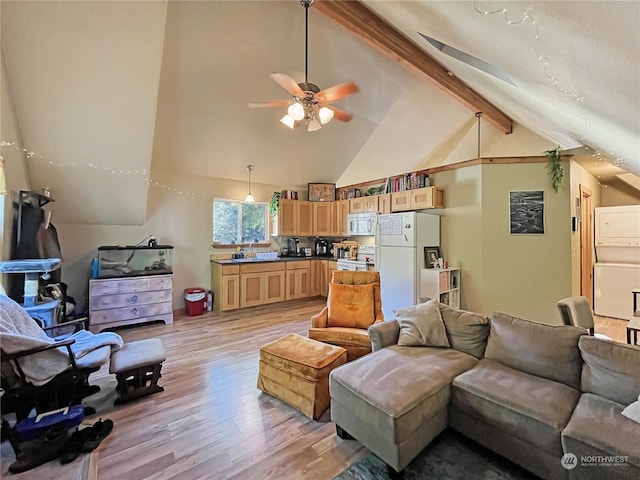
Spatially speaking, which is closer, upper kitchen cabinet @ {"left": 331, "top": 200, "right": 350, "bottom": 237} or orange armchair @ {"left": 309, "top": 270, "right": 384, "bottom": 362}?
orange armchair @ {"left": 309, "top": 270, "right": 384, "bottom": 362}

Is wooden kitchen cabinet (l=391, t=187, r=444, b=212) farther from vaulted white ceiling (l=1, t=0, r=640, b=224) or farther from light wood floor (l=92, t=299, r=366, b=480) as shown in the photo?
light wood floor (l=92, t=299, r=366, b=480)

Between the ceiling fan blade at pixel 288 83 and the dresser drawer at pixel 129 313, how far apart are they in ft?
12.1

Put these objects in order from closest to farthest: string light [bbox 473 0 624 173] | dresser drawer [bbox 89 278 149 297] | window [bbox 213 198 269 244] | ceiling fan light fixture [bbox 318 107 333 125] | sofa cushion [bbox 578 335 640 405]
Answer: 1. string light [bbox 473 0 624 173]
2. sofa cushion [bbox 578 335 640 405]
3. ceiling fan light fixture [bbox 318 107 333 125]
4. dresser drawer [bbox 89 278 149 297]
5. window [bbox 213 198 269 244]

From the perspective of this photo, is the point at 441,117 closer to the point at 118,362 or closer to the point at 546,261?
the point at 546,261

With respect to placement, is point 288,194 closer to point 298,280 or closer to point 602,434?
point 298,280

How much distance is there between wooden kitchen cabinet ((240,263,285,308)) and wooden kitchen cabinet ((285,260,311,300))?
14 cm

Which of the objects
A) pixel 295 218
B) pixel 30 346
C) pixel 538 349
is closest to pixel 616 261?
pixel 538 349

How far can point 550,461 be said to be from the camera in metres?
1.46

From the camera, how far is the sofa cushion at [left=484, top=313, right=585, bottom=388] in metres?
1.80

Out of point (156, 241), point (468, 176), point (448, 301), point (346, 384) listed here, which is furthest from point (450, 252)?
point (156, 241)

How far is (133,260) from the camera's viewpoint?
14.7 feet

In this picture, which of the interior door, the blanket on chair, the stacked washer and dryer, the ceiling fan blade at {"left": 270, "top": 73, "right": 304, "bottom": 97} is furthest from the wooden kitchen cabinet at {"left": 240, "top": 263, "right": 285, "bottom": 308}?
the stacked washer and dryer

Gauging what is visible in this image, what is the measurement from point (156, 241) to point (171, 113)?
2115 mm

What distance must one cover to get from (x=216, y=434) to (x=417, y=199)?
4.01m
